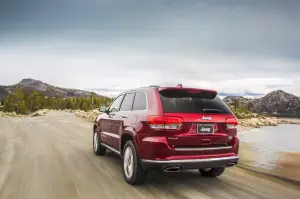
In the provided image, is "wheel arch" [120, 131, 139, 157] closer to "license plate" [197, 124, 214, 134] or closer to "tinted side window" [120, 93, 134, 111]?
"tinted side window" [120, 93, 134, 111]

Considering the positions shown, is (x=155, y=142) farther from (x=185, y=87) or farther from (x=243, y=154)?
(x=243, y=154)

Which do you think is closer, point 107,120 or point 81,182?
point 81,182

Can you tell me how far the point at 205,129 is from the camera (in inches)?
198

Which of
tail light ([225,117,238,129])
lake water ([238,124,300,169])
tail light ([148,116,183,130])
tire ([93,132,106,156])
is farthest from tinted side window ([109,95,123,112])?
lake water ([238,124,300,169])

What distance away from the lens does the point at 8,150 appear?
9305 millimetres

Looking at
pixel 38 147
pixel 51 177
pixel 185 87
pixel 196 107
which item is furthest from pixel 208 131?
pixel 38 147

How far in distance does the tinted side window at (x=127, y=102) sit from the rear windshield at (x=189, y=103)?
3.99 feet

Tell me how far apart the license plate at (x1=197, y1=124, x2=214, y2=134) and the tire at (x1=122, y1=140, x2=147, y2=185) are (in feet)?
3.90

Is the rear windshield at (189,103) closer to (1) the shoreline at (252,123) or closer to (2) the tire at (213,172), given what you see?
(2) the tire at (213,172)

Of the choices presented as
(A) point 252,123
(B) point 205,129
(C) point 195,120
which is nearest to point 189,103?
(C) point 195,120

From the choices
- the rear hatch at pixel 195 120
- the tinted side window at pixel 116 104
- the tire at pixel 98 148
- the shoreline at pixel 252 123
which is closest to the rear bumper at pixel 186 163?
the rear hatch at pixel 195 120

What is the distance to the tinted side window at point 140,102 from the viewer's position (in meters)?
5.52

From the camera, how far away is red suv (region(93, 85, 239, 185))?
483cm

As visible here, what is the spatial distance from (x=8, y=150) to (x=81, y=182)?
16.1ft
